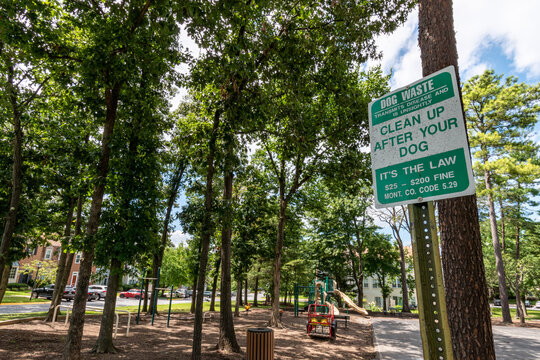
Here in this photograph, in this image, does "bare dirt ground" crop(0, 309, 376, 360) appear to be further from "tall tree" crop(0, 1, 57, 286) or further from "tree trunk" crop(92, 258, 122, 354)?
"tall tree" crop(0, 1, 57, 286)

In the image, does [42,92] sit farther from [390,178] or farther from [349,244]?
[349,244]

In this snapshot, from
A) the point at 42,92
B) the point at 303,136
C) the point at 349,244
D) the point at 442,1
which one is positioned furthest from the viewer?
the point at 349,244

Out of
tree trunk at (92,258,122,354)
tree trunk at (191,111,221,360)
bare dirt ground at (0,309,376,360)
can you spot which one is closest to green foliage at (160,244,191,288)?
bare dirt ground at (0,309,376,360)

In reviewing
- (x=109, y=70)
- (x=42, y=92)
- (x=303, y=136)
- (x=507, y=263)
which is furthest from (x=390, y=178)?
(x=507, y=263)

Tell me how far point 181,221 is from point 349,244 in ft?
91.8

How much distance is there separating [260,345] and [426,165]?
7.70 metres

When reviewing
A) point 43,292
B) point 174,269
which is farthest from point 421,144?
point 174,269

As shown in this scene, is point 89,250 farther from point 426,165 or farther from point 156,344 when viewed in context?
point 426,165

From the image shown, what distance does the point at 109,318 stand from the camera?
9.40m

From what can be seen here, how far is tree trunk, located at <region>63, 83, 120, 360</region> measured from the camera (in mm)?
7293

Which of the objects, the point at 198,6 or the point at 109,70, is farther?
the point at 109,70

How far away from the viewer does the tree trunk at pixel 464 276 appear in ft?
9.09

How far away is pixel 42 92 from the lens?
1344 cm

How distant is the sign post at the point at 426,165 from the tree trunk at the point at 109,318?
9812mm
